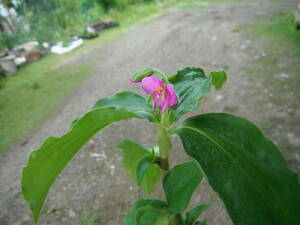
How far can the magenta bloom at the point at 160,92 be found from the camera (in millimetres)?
653

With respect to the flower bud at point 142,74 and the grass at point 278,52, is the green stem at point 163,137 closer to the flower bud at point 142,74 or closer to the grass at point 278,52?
the flower bud at point 142,74

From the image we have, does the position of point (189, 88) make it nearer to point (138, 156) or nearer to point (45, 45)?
point (138, 156)

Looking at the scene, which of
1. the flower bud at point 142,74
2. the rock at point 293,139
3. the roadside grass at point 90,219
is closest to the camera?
the flower bud at point 142,74

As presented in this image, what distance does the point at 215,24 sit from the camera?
4.14 meters

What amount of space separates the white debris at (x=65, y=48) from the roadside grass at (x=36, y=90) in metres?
0.11

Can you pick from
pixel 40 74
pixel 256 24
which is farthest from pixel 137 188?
pixel 256 24

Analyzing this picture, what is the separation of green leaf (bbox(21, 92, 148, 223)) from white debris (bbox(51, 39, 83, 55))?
12.5 ft

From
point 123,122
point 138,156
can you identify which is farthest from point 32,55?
point 138,156

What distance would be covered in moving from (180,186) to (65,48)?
13.0 ft

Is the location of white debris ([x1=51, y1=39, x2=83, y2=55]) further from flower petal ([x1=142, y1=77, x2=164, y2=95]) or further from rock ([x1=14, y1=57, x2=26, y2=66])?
flower petal ([x1=142, y1=77, x2=164, y2=95])

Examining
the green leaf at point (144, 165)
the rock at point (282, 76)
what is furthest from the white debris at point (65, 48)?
the green leaf at point (144, 165)

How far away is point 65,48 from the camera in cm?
426

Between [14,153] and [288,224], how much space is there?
179 cm

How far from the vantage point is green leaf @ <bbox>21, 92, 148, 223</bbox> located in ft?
2.07
